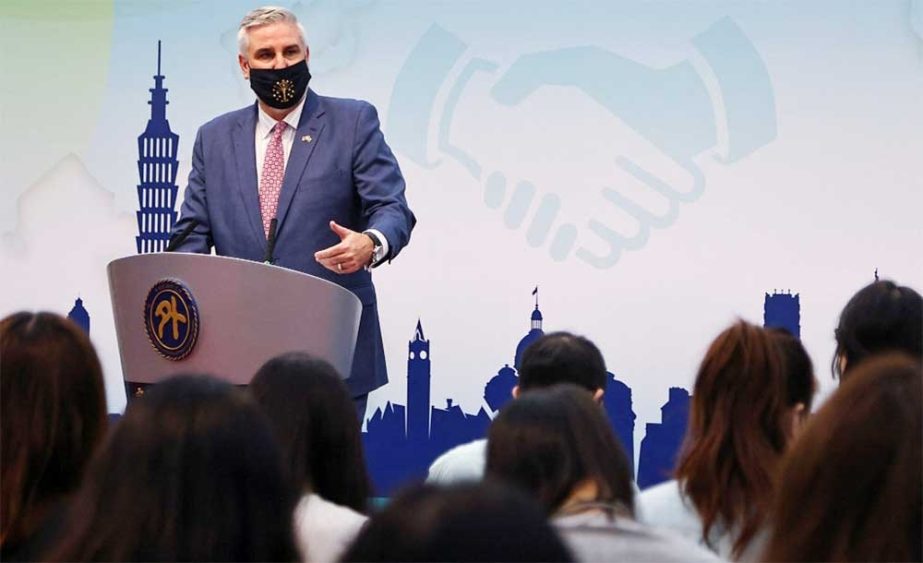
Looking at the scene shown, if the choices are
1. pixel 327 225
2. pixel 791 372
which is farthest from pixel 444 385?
pixel 791 372

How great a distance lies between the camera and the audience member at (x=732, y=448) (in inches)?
90.0

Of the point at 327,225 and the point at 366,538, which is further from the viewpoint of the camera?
the point at 327,225

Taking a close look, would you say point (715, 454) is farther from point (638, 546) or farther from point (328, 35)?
point (328, 35)

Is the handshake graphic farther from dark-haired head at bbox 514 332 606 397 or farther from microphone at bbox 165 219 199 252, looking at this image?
dark-haired head at bbox 514 332 606 397

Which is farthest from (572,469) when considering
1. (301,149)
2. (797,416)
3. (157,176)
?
(157,176)

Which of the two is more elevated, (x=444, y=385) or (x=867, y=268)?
(x=867, y=268)

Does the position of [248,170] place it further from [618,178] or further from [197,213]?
[618,178]

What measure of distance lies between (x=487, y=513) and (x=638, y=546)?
0.71 metres

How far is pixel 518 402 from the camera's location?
1824 mm

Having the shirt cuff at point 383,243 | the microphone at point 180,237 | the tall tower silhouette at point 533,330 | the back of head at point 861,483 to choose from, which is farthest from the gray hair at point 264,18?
the back of head at point 861,483

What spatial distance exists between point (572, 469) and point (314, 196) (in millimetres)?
1761

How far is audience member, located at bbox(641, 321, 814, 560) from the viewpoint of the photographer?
7.50ft

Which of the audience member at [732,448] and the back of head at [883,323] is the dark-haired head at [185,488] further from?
the back of head at [883,323]

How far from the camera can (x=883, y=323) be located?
2.76 meters
